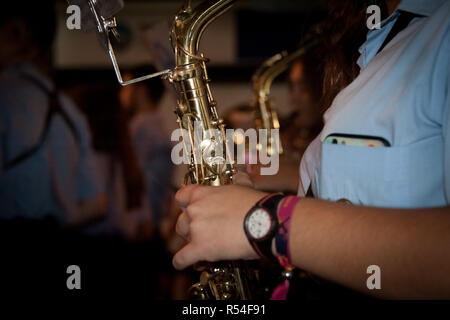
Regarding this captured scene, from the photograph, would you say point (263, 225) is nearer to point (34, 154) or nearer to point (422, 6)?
point (422, 6)

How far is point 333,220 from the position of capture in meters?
0.74

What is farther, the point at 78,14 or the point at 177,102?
the point at 177,102

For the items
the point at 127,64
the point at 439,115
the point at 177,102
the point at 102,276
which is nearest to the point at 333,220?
the point at 439,115

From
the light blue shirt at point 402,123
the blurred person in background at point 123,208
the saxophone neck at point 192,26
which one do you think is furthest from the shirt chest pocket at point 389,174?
the blurred person in background at point 123,208

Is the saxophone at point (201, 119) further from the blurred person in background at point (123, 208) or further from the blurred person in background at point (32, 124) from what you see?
the blurred person in background at point (123, 208)

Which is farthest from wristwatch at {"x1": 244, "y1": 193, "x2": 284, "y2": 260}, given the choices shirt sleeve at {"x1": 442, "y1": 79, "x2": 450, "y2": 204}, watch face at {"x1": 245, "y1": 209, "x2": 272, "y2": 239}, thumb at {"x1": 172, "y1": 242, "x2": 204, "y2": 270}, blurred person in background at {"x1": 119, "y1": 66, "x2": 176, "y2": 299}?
blurred person in background at {"x1": 119, "y1": 66, "x2": 176, "y2": 299}

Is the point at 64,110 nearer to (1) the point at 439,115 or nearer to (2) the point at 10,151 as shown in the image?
(2) the point at 10,151

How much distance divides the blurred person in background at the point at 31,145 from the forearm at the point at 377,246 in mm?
1884

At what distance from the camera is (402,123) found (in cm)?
81

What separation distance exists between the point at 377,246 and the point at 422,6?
0.59 m

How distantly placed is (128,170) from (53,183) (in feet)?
5.29

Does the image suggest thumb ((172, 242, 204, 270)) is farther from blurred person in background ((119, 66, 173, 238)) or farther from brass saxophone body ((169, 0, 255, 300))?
blurred person in background ((119, 66, 173, 238))

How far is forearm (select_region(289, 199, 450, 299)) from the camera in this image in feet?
2.13

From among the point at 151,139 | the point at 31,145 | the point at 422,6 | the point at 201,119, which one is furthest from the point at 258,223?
the point at 151,139
